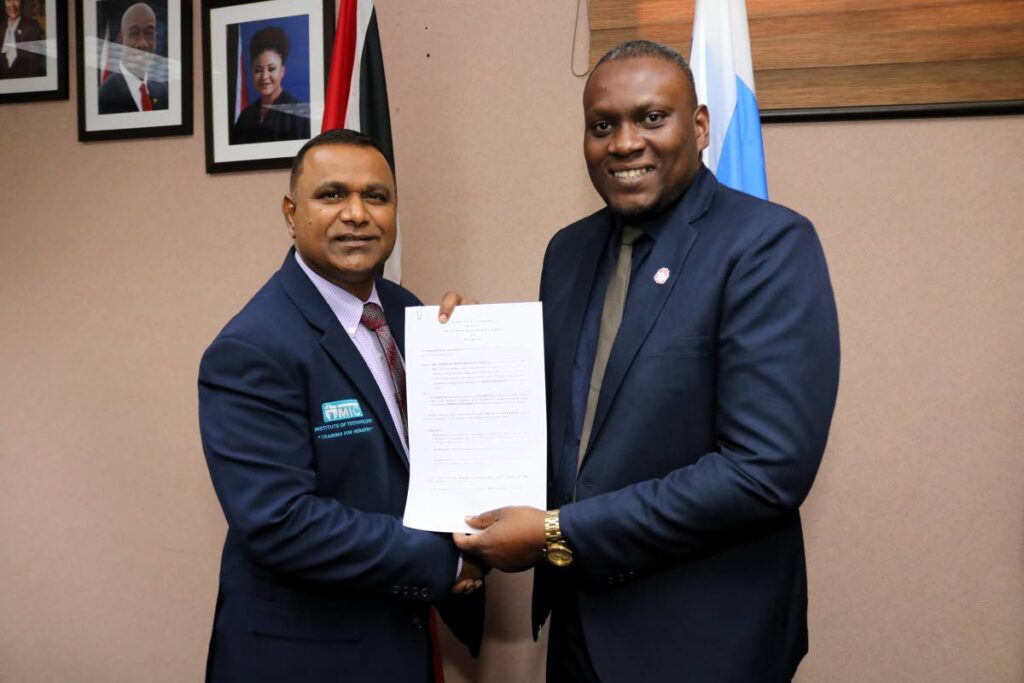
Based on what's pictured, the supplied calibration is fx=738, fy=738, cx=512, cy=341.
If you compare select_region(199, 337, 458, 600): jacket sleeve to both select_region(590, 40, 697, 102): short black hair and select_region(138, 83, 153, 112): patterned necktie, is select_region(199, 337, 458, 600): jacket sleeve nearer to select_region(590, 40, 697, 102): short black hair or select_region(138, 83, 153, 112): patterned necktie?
select_region(590, 40, 697, 102): short black hair

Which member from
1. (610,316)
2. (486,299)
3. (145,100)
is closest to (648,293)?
(610,316)

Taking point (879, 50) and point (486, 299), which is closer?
point (879, 50)

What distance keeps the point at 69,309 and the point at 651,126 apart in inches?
88.9

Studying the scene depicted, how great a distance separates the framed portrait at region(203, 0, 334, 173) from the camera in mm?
2301

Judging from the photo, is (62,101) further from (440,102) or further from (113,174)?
(440,102)

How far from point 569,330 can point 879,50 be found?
1.25 metres

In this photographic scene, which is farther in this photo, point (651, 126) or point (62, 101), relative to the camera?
point (62, 101)

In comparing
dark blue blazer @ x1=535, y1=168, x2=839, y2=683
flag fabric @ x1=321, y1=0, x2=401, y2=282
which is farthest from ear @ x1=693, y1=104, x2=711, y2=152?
flag fabric @ x1=321, y1=0, x2=401, y2=282

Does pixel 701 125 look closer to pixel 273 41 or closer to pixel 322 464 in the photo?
pixel 322 464

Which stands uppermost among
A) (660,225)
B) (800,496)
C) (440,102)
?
(440,102)

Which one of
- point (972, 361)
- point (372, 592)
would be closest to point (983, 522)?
point (972, 361)

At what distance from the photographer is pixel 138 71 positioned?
2475 millimetres

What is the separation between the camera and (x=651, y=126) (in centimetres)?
125

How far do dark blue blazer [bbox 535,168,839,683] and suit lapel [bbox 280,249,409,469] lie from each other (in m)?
0.38
